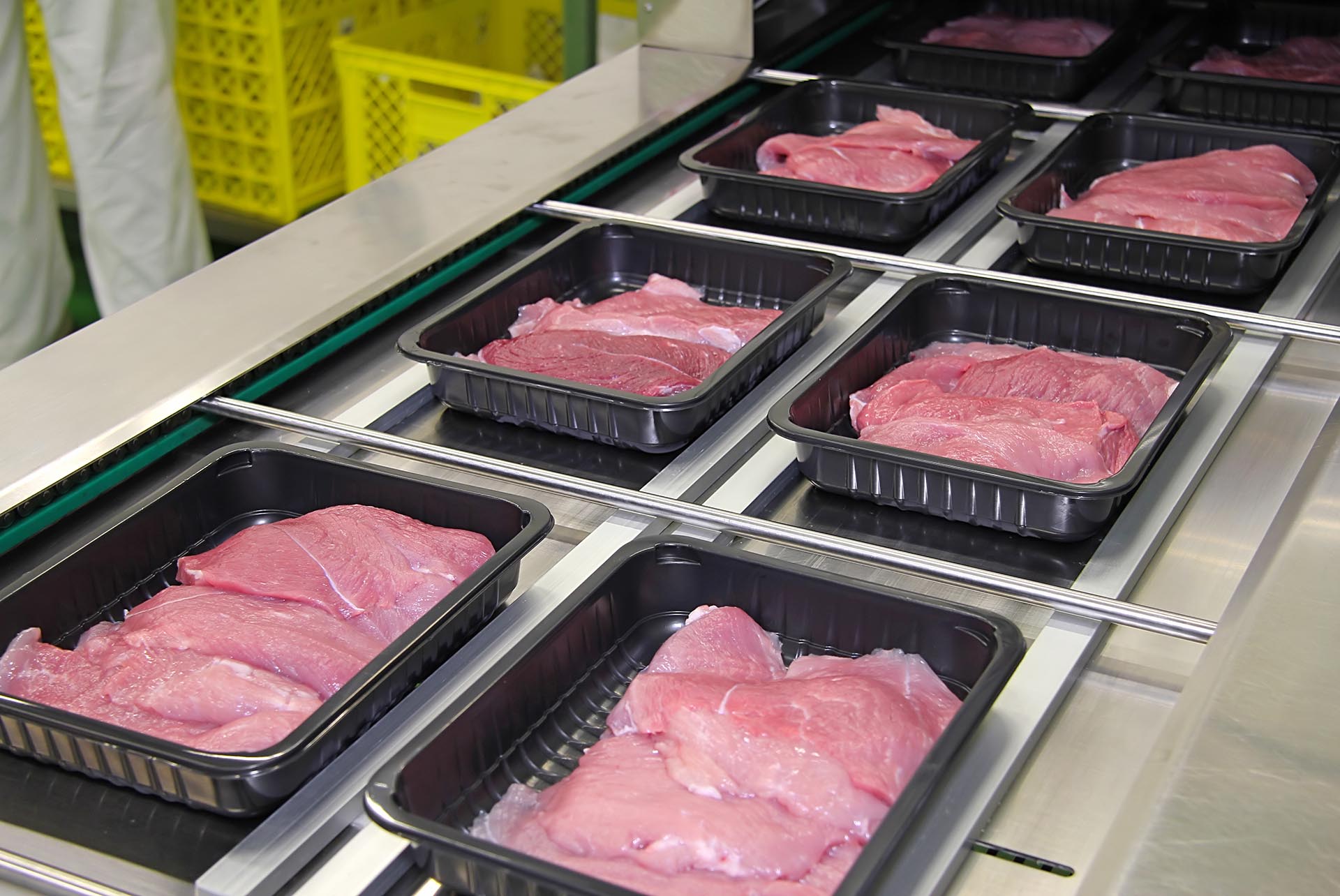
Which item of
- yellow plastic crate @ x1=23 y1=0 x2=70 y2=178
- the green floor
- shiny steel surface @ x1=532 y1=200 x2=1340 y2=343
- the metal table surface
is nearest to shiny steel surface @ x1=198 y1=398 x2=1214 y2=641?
the metal table surface

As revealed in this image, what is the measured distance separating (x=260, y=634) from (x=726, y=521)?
0.41 meters

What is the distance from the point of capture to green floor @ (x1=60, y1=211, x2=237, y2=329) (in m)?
3.83

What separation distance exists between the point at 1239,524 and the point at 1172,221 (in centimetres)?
61

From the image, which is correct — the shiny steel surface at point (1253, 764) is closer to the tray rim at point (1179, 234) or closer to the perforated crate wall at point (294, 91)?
the tray rim at point (1179, 234)

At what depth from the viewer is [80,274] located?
4.05 m

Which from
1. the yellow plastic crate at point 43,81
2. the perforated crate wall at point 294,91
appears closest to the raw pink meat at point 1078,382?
the perforated crate wall at point 294,91

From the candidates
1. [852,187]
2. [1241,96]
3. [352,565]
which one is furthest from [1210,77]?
[352,565]

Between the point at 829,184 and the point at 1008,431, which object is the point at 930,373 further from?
the point at 829,184

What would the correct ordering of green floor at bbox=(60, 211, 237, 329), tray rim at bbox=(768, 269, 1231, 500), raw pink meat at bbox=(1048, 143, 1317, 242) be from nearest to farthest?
tray rim at bbox=(768, 269, 1231, 500)
raw pink meat at bbox=(1048, 143, 1317, 242)
green floor at bbox=(60, 211, 237, 329)

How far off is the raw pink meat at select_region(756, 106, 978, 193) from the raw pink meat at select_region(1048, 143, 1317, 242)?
0.62 ft

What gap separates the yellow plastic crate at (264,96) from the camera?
3.60 meters

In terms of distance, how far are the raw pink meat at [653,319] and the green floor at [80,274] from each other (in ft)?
7.06

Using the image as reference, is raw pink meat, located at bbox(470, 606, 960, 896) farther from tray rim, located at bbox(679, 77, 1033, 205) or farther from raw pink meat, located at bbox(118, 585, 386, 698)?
tray rim, located at bbox(679, 77, 1033, 205)

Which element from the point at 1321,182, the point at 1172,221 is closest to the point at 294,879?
the point at 1172,221
